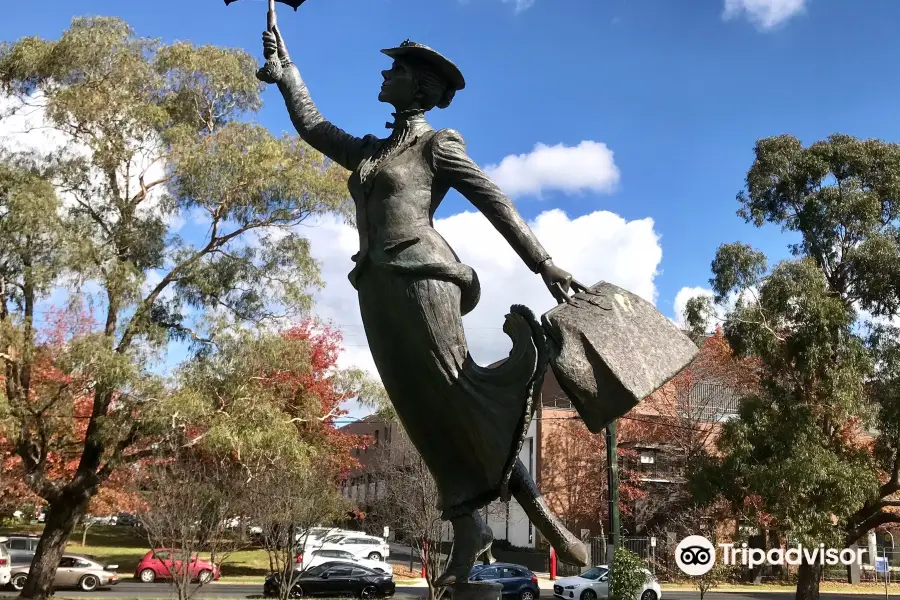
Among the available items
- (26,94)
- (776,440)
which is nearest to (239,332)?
(26,94)

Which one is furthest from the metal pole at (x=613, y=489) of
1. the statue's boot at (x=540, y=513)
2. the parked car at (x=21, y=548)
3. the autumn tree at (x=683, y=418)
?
the parked car at (x=21, y=548)

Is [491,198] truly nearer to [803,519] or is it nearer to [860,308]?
[803,519]

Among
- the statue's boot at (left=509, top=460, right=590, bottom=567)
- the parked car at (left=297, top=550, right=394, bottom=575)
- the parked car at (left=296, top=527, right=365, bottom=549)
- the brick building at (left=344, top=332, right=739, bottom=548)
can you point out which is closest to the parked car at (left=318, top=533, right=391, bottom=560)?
the parked car at (left=296, top=527, right=365, bottom=549)

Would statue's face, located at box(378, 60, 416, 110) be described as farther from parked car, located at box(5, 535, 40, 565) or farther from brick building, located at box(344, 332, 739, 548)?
brick building, located at box(344, 332, 739, 548)

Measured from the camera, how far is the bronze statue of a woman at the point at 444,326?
139 inches

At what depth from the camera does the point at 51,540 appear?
17000 mm

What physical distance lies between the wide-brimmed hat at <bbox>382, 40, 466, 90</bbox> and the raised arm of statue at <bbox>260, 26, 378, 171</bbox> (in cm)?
47

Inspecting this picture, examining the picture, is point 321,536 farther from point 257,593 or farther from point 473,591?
point 473,591

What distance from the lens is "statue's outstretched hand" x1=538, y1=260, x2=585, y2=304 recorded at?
11.9 ft

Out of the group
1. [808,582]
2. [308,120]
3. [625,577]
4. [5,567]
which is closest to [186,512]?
[625,577]

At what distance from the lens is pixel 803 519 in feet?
55.7

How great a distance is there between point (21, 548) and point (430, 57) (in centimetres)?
2518

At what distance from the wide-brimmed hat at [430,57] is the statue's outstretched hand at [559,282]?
1171mm

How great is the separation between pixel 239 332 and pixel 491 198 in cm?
1326
